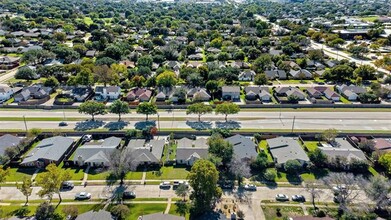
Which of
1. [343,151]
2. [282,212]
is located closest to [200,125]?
[343,151]

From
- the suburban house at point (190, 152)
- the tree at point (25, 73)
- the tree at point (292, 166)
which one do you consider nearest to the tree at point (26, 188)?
the suburban house at point (190, 152)

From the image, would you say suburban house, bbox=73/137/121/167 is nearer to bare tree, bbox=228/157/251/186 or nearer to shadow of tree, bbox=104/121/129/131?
shadow of tree, bbox=104/121/129/131

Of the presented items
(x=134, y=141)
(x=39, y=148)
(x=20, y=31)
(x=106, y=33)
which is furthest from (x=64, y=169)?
(x=20, y=31)

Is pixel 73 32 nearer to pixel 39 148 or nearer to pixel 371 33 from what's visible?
pixel 39 148

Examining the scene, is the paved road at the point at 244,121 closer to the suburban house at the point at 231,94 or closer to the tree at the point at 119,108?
the tree at the point at 119,108

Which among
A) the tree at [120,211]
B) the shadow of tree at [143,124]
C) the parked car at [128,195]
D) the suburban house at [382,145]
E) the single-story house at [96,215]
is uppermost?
the suburban house at [382,145]

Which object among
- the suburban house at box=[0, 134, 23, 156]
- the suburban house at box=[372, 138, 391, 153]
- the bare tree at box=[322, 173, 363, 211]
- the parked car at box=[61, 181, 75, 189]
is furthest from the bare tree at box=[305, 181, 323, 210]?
the suburban house at box=[0, 134, 23, 156]
